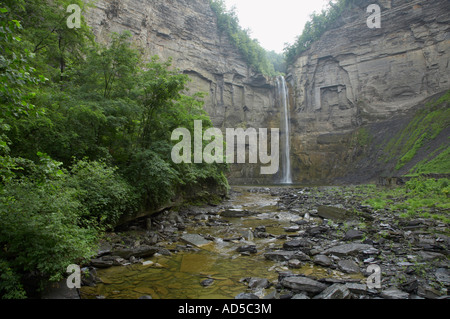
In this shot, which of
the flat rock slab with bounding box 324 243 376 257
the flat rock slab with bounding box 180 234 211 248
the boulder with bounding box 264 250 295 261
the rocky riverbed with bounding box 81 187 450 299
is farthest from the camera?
the flat rock slab with bounding box 180 234 211 248

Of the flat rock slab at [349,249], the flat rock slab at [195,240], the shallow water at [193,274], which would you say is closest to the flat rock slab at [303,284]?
the shallow water at [193,274]

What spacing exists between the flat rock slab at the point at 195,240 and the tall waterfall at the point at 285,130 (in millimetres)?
34495

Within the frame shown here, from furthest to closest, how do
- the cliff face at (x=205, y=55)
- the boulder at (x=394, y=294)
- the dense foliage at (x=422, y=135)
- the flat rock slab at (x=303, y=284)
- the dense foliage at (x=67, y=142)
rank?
1. the cliff face at (x=205, y=55)
2. the dense foliage at (x=422, y=135)
3. the flat rock slab at (x=303, y=284)
4. the boulder at (x=394, y=294)
5. the dense foliage at (x=67, y=142)

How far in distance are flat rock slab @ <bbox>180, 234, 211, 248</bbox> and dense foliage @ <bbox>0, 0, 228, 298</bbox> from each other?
6.72 feet

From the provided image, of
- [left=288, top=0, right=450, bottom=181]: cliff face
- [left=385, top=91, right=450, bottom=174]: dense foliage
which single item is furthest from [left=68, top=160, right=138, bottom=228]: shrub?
[left=288, top=0, right=450, bottom=181]: cliff face

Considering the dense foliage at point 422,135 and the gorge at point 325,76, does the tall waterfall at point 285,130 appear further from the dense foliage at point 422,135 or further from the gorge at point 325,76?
the dense foliage at point 422,135

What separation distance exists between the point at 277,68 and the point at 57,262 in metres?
75.6

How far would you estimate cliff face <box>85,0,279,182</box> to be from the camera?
1369 inches

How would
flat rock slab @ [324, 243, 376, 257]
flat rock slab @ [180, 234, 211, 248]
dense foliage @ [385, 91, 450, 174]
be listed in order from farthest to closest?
dense foliage @ [385, 91, 450, 174] < flat rock slab @ [180, 234, 211, 248] < flat rock slab @ [324, 243, 376, 257]

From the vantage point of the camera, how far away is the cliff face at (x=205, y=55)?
114 ft

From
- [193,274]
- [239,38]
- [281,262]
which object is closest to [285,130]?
[239,38]

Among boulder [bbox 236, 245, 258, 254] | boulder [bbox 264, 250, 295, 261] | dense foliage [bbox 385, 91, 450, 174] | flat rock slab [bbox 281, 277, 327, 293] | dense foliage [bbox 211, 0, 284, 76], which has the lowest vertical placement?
boulder [bbox 236, 245, 258, 254]

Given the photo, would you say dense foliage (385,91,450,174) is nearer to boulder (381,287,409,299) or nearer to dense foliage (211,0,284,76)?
boulder (381,287,409,299)
